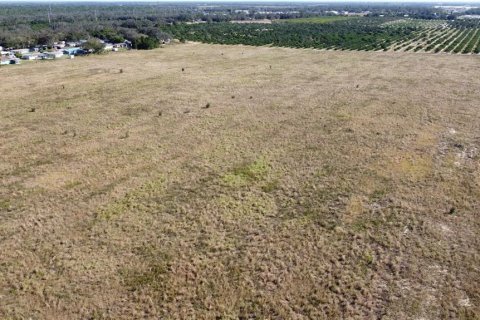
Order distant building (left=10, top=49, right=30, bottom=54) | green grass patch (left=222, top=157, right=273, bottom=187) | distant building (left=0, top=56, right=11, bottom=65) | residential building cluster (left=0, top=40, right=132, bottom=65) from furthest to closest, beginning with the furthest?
distant building (left=10, top=49, right=30, bottom=54)
residential building cluster (left=0, top=40, right=132, bottom=65)
distant building (left=0, top=56, right=11, bottom=65)
green grass patch (left=222, top=157, right=273, bottom=187)

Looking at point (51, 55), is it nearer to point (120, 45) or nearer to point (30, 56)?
point (30, 56)

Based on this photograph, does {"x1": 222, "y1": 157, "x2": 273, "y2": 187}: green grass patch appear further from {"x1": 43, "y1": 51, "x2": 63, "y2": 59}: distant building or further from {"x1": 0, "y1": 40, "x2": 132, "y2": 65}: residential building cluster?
{"x1": 43, "y1": 51, "x2": 63, "y2": 59}: distant building

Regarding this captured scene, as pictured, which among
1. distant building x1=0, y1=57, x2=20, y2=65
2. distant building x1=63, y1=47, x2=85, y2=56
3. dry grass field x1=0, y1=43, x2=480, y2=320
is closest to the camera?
dry grass field x1=0, y1=43, x2=480, y2=320

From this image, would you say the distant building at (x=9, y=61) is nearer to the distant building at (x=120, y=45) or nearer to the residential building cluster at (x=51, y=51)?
the residential building cluster at (x=51, y=51)

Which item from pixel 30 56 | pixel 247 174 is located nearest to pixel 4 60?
pixel 30 56

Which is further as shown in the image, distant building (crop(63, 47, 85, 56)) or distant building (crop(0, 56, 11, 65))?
distant building (crop(63, 47, 85, 56))

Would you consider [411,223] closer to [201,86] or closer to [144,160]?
[144,160]

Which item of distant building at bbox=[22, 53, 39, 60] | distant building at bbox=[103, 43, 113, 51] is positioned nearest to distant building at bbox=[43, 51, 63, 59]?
distant building at bbox=[22, 53, 39, 60]

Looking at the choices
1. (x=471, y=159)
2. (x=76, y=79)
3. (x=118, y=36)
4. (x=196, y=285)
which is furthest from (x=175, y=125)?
(x=118, y=36)

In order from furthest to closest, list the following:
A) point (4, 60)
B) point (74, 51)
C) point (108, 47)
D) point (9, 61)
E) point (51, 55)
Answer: point (108, 47), point (74, 51), point (51, 55), point (4, 60), point (9, 61)
